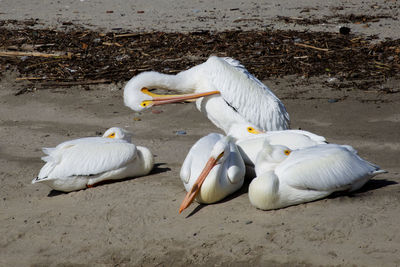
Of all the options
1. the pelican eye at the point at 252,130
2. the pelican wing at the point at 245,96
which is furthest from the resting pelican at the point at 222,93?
the pelican eye at the point at 252,130

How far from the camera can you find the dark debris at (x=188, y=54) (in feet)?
28.5

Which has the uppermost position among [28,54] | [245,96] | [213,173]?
[245,96]

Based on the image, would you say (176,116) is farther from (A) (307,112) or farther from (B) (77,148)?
(B) (77,148)

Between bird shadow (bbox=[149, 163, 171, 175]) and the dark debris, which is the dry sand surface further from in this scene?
the dark debris

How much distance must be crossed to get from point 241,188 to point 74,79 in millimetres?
4635

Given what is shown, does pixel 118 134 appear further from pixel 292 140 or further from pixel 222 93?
pixel 292 140

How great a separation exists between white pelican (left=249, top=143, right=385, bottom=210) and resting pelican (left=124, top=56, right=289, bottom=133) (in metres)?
1.81

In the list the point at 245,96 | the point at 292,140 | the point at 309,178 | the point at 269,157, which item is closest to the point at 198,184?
the point at 269,157

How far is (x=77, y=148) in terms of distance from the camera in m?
5.34

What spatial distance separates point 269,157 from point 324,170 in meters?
0.51

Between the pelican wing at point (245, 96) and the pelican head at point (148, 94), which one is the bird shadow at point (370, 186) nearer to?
the pelican wing at point (245, 96)

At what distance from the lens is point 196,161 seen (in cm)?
484

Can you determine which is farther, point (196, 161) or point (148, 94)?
point (148, 94)

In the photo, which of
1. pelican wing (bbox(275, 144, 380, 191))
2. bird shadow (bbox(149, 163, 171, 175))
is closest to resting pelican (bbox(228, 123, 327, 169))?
pelican wing (bbox(275, 144, 380, 191))
